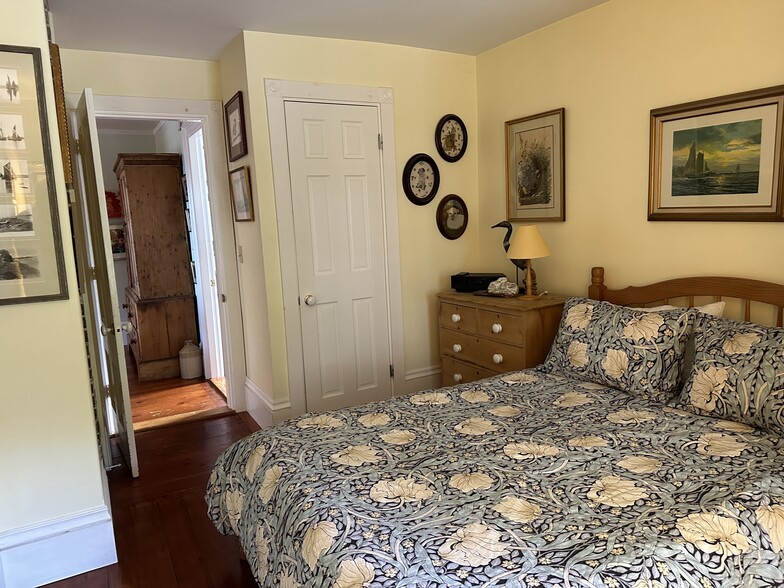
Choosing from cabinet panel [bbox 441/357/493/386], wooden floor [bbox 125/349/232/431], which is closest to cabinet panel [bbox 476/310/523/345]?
cabinet panel [bbox 441/357/493/386]

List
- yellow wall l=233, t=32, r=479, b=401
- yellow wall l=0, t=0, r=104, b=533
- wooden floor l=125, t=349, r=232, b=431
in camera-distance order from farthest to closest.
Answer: wooden floor l=125, t=349, r=232, b=431 < yellow wall l=233, t=32, r=479, b=401 < yellow wall l=0, t=0, r=104, b=533

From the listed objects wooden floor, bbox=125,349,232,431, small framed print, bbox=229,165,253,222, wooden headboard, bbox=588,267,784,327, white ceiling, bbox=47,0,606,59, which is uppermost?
white ceiling, bbox=47,0,606,59

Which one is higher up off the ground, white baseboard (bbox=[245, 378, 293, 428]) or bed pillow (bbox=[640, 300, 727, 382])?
bed pillow (bbox=[640, 300, 727, 382])

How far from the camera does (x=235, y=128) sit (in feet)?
11.6

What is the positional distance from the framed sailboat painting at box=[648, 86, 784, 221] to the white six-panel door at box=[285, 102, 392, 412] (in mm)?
1733

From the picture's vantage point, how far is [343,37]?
11.2ft

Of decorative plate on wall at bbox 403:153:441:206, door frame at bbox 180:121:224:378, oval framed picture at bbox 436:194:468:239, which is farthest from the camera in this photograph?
door frame at bbox 180:121:224:378

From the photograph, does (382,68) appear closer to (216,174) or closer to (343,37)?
A: (343,37)

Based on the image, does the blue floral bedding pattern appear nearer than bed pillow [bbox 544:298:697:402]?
Yes

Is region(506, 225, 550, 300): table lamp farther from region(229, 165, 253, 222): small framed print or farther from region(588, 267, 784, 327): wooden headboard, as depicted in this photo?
region(229, 165, 253, 222): small framed print

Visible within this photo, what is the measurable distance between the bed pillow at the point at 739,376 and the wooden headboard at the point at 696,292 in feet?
0.86

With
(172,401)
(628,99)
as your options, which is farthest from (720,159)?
(172,401)

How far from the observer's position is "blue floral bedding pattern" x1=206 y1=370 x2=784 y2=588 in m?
1.32

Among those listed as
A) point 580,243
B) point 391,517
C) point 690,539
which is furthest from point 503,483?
point 580,243
